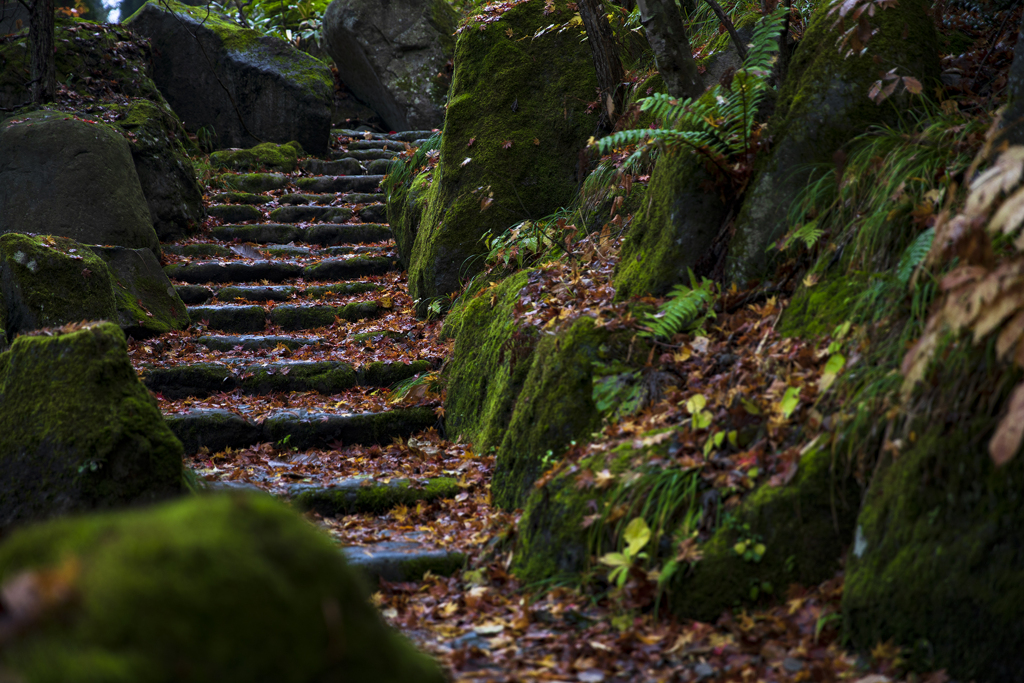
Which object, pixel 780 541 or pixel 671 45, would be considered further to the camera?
pixel 671 45

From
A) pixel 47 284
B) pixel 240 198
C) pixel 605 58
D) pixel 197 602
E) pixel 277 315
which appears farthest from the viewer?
pixel 240 198

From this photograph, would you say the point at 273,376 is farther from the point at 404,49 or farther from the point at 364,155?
the point at 404,49

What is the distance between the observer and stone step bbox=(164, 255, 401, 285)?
914cm

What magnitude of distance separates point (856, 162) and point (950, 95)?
86 cm

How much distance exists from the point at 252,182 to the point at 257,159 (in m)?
1.01

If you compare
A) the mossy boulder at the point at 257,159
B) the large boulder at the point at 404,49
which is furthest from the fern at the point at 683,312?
the large boulder at the point at 404,49

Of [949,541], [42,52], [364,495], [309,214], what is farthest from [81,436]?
[42,52]

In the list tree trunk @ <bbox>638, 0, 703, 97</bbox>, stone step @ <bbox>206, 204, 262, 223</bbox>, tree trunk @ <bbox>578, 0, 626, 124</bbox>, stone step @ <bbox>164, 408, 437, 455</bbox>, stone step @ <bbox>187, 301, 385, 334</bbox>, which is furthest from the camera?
stone step @ <bbox>206, 204, 262, 223</bbox>

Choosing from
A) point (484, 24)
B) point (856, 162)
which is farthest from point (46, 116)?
point (856, 162)

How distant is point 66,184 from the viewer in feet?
28.4

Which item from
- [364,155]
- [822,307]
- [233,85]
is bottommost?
[822,307]

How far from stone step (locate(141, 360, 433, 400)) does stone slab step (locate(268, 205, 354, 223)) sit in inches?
179

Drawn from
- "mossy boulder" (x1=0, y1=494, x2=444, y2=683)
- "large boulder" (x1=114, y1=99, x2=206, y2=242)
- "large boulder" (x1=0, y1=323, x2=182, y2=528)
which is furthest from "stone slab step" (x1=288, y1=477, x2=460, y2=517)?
"large boulder" (x1=114, y1=99, x2=206, y2=242)

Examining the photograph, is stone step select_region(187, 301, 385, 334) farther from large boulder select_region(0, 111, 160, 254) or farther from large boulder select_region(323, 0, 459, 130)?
large boulder select_region(323, 0, 459, 130)
